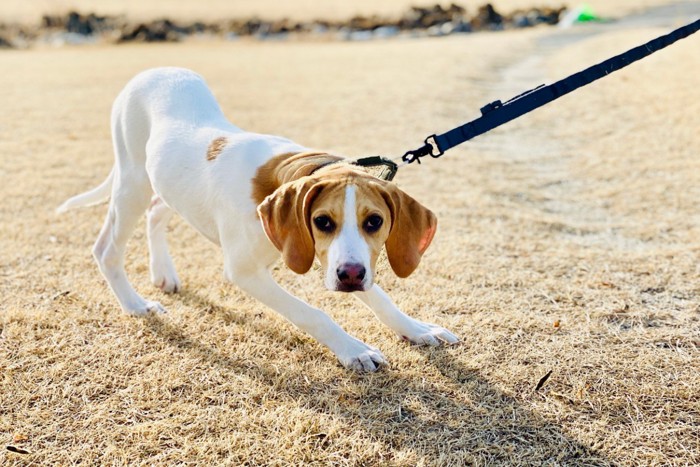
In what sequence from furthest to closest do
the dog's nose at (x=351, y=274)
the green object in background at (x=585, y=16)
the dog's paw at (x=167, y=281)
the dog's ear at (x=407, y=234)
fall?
the green object in background at (x=585, y=16) < the dog's paw at (x=167, y=281) < the dog's ear at (x=407, y=234) < the dog's nose at (x=351, y=274)

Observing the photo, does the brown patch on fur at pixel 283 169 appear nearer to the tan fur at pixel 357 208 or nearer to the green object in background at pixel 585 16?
the tan fur at pixel 357 208

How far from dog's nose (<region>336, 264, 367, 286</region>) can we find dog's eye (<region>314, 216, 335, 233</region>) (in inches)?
7.2

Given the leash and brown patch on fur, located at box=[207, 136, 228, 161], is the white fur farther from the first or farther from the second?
brown patch on fur, located at box=[207, 136, 228, 161]

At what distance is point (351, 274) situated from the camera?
7.78ft

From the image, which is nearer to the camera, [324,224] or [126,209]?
[324,224]

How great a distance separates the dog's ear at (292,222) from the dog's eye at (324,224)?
4 centimetres

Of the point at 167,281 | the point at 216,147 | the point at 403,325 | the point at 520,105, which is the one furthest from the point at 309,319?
the point at 520,105

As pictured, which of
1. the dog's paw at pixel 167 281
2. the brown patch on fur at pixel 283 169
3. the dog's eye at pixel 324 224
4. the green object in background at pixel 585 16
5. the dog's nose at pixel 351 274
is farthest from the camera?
the green object in background at pixel 585 16

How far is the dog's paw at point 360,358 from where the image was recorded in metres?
2.90

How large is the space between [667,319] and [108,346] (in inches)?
109

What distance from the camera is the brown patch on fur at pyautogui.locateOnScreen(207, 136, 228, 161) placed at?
3.14 m

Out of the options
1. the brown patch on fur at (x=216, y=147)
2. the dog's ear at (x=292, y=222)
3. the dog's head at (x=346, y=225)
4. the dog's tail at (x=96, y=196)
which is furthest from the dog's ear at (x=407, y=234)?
the dog's tail at (x=96, y=196)

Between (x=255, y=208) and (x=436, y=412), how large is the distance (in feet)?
3.73

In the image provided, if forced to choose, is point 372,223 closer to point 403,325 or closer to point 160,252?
point 403,325
